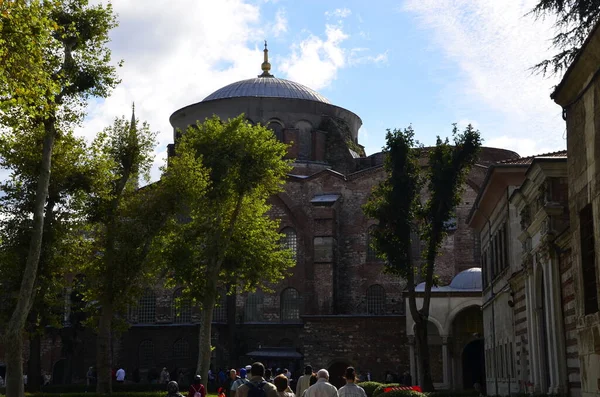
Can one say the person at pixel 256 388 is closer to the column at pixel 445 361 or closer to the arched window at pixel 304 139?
the column at pixel 445 361

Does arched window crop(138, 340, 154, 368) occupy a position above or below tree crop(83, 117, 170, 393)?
below

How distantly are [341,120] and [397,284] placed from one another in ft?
41.4

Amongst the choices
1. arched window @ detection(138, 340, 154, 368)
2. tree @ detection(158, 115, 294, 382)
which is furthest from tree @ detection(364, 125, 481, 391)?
arched window @ detection(138, 340, 154, 368)

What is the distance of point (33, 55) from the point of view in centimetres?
1345

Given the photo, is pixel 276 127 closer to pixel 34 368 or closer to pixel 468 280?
pixel 468 280

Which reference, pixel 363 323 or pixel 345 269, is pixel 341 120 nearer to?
pixel 345 269

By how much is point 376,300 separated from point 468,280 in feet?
24.8

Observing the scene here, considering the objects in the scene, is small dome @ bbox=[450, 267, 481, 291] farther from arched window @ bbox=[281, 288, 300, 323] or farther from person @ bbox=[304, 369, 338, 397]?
person @ bbox=[304, 369, 338, 397]

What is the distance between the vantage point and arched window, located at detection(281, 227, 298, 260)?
145 feet

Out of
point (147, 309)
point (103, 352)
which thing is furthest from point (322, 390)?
point (147, 309)

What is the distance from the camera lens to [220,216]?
27.3 meters

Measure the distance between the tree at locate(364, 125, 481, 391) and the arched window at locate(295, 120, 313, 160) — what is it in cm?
2167

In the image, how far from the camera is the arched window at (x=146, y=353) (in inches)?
1718

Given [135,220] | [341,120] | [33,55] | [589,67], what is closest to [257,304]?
[341,120]
